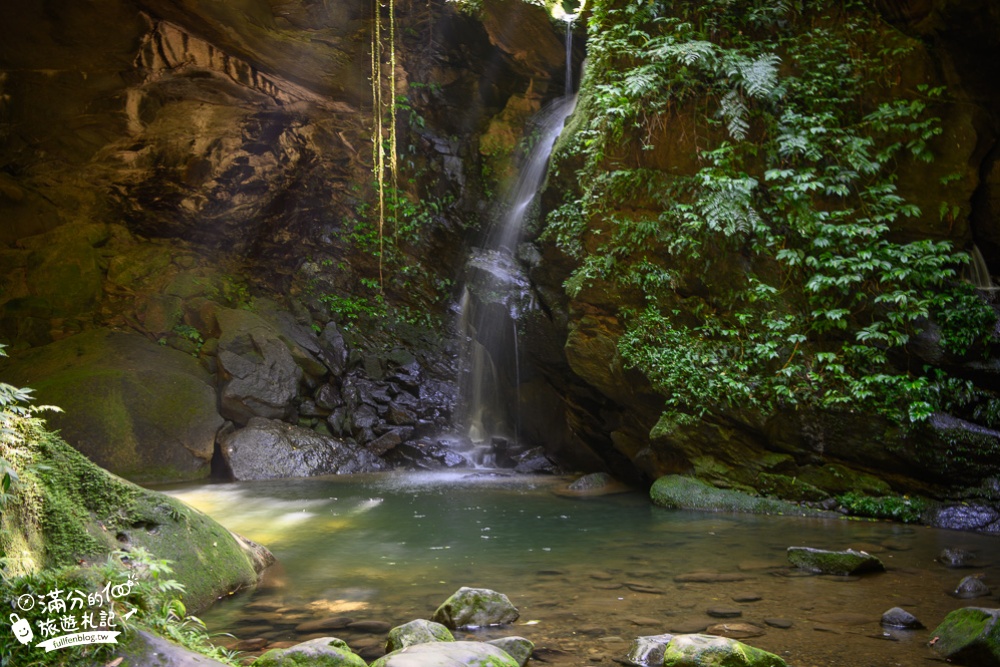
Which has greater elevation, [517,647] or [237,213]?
[237,213]

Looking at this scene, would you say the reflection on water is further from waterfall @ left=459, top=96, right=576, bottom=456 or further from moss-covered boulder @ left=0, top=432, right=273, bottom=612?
waterfall @ left=459, top=96, right=576, bottom=456

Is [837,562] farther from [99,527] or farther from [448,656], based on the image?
[99,527]

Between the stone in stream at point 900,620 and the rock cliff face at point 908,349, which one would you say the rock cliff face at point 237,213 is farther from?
the stone in stream at point 900,620

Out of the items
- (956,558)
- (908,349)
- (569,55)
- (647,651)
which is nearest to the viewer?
(647,651)

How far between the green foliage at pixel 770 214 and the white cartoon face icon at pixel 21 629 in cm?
752

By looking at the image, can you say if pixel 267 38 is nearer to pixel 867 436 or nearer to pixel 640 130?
pixel 640 130

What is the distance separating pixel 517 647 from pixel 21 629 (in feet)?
7.96

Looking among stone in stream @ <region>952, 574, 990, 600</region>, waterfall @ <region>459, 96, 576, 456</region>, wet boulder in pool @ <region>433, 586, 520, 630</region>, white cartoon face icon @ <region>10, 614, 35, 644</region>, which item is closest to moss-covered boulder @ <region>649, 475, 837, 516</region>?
stone in stream @ <region>952, 574, 990, 600</region>

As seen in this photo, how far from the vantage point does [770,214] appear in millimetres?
8492

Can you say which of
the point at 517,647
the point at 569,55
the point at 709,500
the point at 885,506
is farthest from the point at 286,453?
the point at 569,55

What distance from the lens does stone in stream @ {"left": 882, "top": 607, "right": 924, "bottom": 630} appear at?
4.12m

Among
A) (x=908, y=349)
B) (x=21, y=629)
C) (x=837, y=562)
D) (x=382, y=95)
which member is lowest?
(x=837, y=562)

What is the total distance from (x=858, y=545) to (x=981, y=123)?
18.2 ft

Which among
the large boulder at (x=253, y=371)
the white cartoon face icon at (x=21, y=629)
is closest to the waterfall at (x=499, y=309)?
the large boulder at (x=253, y=371)
